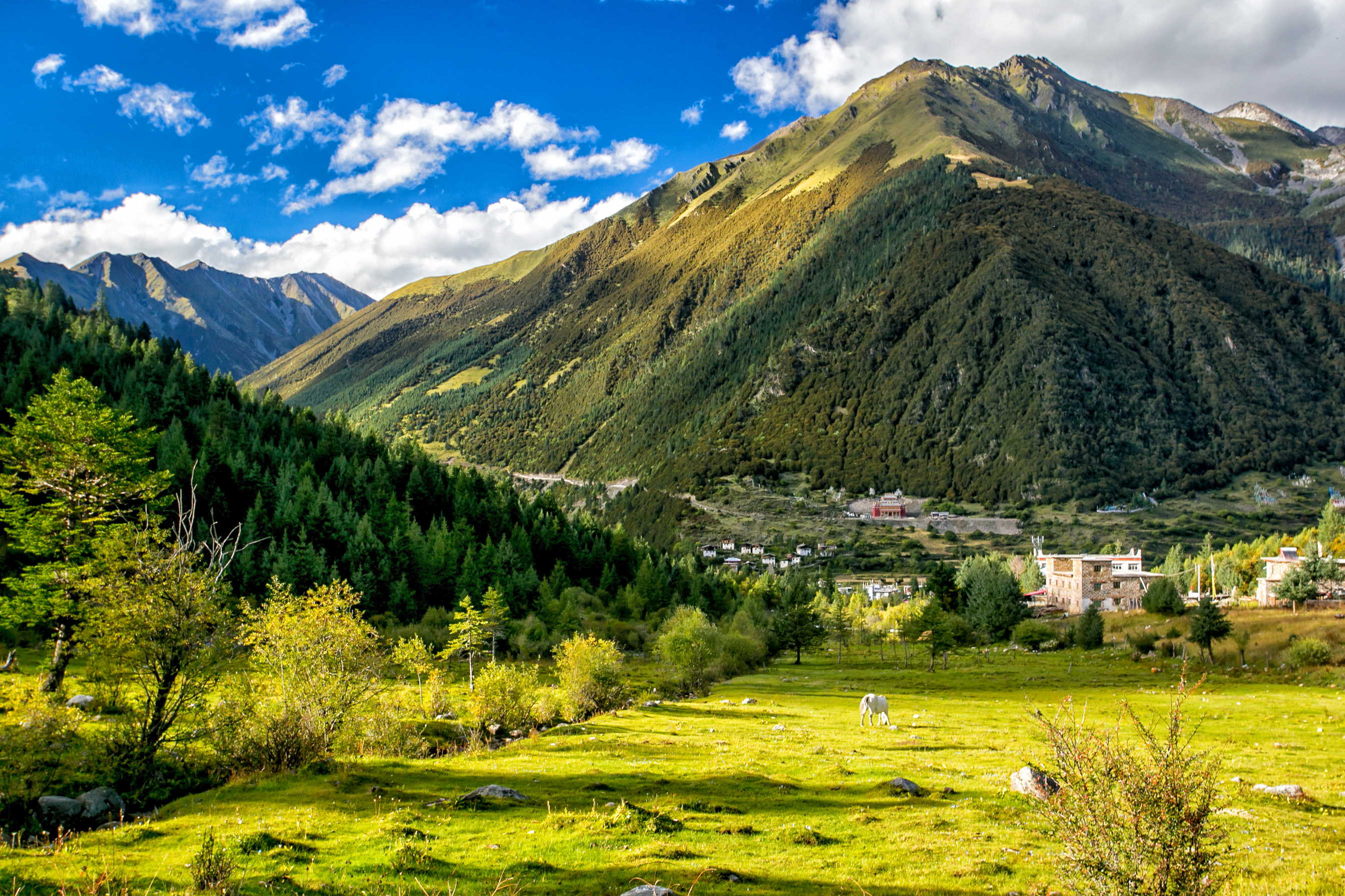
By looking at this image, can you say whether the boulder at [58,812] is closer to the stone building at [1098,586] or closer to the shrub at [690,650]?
the shrub at [690,650]

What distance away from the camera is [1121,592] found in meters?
140

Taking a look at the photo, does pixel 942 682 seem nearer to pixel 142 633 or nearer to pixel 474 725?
pixel 474 725

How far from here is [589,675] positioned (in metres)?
54.8

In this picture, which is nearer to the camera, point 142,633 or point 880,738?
point 142,633

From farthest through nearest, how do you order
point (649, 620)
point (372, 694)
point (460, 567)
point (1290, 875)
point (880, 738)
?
point (649, 620) → point (460, 567) → point (880, 738) → point (372, 694) → point (1290, 875)

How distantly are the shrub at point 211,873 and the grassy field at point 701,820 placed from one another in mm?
827

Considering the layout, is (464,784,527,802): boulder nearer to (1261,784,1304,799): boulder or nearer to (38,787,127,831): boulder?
(38,787,127,831): boulder

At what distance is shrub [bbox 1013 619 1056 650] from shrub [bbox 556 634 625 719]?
253 feet

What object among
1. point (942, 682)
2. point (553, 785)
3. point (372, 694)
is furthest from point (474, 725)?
point (942, 682)

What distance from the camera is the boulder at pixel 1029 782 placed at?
2208 centimetres

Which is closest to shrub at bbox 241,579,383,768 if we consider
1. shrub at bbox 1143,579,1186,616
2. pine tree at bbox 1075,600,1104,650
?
pine tree at bbox 1075,600,1104,650

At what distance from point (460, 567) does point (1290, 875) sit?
100m

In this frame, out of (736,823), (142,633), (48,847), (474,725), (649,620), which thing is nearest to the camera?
(48,847)

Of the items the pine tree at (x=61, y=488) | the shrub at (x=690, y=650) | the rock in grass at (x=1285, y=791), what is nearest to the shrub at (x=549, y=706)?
the shrub at (x=690, y=650)
